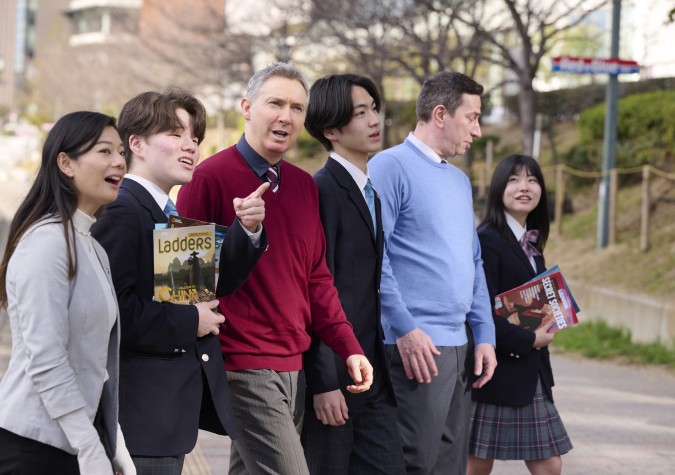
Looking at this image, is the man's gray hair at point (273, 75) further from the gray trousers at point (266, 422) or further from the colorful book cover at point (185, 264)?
the gray trousers at point (266, 422)

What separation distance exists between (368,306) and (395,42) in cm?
1634

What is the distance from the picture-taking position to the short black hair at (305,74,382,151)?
445 cm

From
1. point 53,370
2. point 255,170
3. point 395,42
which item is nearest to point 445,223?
point 255,170

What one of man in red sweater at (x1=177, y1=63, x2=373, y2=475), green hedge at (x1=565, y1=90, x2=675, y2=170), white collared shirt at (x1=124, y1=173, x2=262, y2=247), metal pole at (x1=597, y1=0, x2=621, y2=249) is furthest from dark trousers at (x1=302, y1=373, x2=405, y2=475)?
green hedge at (x1=565, y1=90, x2=675, y2=170)

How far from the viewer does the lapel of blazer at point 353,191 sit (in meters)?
4.38

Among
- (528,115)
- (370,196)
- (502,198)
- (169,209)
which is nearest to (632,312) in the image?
(528,115)

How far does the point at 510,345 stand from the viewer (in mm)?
5258

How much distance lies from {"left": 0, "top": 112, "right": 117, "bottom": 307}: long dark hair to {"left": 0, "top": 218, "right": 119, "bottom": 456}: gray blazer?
55 millimetres

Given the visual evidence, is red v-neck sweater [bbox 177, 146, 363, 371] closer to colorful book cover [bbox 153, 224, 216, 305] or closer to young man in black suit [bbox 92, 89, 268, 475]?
young man in black suit [bbox 92, 89, 268, 475]

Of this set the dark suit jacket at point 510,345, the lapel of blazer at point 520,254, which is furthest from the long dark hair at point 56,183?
the lapel of blazer at point 520,254

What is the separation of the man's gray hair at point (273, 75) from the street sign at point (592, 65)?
9.37 metres

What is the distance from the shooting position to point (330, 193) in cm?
435

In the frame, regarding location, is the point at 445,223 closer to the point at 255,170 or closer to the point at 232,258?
the point at 255,170

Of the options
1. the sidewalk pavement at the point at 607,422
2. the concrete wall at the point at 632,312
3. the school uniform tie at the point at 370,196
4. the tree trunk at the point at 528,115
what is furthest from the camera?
the tree trunk at the point at 528,115
